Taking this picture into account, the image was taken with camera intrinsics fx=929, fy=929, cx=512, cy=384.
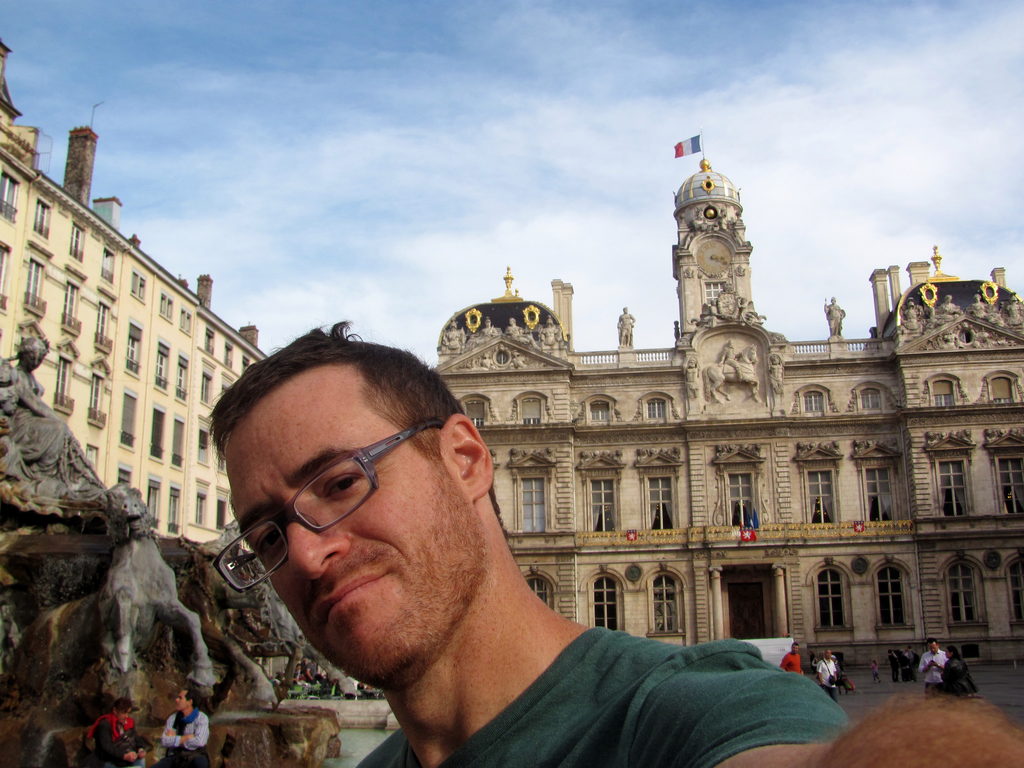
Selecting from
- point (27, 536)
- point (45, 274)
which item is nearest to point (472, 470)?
point (27, 536)

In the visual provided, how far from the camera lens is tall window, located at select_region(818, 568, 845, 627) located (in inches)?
1556

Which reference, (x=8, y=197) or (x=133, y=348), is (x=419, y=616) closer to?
(x=8, y=197)

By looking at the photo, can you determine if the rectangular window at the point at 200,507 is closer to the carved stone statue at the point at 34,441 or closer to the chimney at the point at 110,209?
the chimney at the point at 110,209

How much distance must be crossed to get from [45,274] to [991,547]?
37.9 metres

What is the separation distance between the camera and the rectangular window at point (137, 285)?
34750 mm

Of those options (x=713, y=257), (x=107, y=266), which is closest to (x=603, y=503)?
(x=713, y=257)

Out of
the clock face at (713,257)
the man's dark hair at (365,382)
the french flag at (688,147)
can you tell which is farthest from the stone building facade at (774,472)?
the man's dark hair at (365,382)

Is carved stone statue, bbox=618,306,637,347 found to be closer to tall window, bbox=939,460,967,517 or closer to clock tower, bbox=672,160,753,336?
clock tower, bbox=672,160,753,336

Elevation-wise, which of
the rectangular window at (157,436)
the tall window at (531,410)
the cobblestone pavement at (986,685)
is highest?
the tall window at (531,410)

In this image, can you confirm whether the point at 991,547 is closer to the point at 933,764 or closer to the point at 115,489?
the point at 115,489

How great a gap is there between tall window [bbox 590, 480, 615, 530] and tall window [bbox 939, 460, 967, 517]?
46.4 ft

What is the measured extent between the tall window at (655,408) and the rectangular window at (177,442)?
795 inches

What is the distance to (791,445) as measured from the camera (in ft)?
136

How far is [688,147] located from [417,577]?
5266 cm
